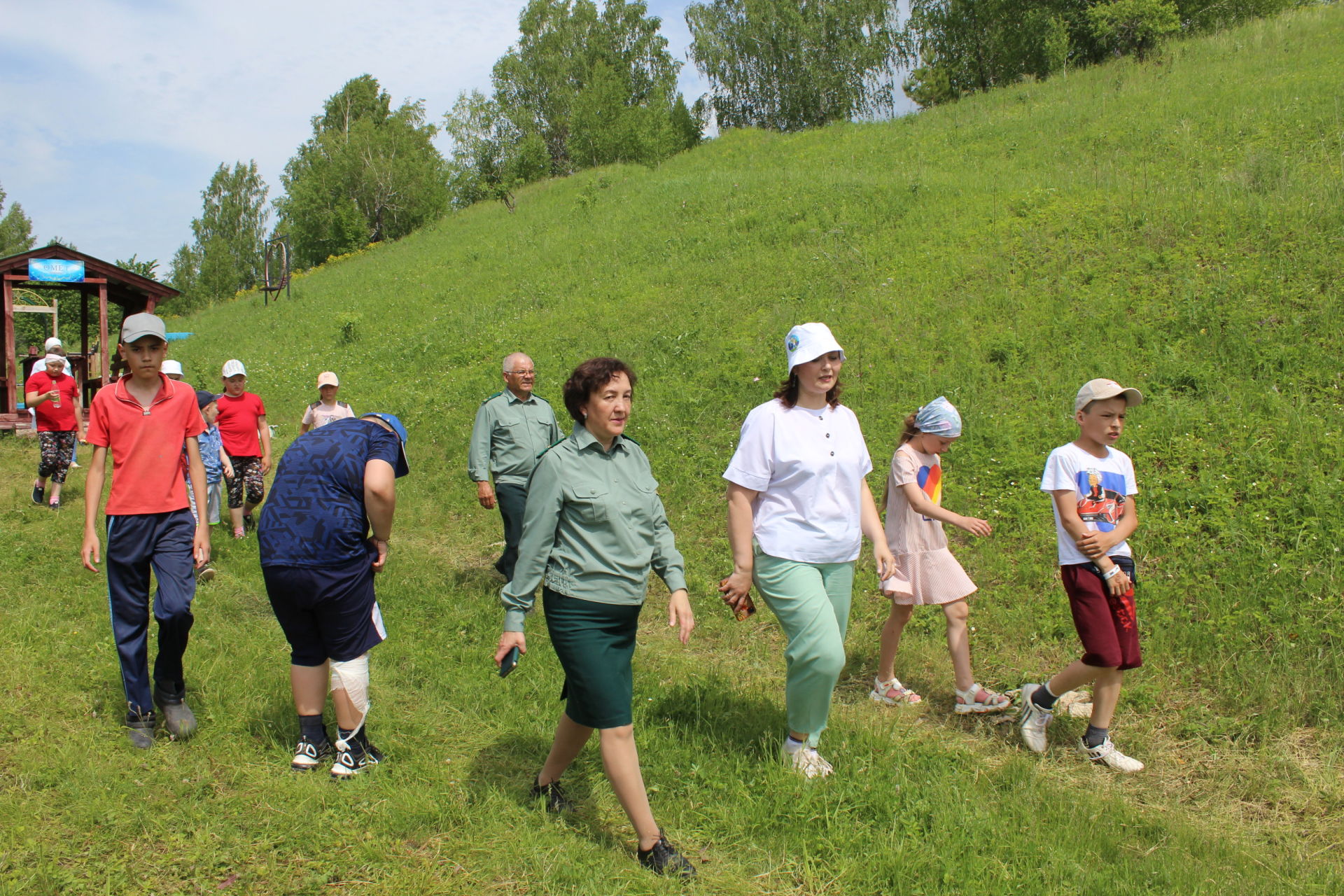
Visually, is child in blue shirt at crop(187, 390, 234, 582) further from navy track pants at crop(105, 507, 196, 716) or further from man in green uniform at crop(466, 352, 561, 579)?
navy track pants at crop(105, 507, 196, 716)

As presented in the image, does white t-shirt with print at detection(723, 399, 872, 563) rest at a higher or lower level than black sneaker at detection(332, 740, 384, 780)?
higher

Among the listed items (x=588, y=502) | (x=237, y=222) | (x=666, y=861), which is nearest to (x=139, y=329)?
(x=588, y=502)

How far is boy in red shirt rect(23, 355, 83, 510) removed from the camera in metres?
10.0

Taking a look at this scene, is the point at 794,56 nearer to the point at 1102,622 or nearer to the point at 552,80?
the point at 552,80

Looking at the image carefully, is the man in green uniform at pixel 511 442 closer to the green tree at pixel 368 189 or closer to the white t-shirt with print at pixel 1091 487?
the white t-shirt with print at pixel 1091 487

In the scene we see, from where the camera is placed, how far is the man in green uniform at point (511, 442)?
6.54 meters

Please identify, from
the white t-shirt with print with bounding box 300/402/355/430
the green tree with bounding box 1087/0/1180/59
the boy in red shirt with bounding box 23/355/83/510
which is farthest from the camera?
the green tree with bounding box 1087/0/1180/59

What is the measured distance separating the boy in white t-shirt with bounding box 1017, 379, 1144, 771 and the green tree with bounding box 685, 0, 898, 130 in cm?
4470

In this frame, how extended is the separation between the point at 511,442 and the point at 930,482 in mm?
3214

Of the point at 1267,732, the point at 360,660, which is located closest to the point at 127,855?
the point at 360,660

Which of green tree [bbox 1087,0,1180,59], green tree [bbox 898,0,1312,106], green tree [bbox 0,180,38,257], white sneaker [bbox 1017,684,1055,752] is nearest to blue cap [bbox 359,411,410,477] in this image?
white sneaker [bbox 1017,684,1055,752]

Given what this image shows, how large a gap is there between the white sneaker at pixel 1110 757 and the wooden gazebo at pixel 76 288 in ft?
51.3

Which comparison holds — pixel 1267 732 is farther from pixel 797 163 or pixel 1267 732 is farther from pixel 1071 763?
pixel 797 163

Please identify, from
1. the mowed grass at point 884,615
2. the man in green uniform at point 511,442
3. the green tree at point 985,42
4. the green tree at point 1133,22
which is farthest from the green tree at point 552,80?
the man in green uniform at point 511,442
